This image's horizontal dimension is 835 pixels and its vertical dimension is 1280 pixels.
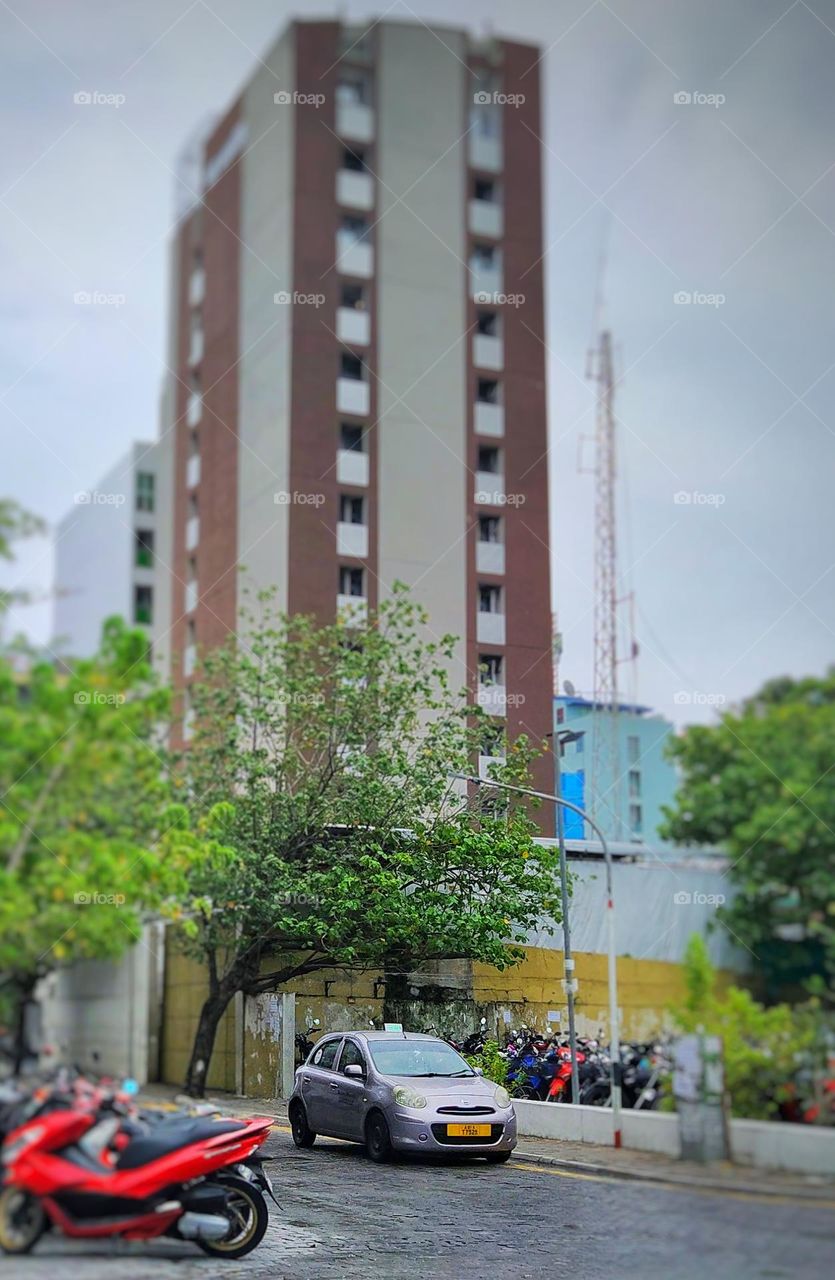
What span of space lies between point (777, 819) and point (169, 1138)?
2366 millimetres

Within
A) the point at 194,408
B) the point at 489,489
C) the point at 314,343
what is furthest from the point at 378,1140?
the point at 314,343

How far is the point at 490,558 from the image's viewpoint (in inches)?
307

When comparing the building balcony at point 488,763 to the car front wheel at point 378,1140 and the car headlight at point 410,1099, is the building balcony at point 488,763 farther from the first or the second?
the car front wheel at point 378,1140

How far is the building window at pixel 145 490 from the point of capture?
26.3 ft

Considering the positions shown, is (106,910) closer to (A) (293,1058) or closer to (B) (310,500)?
(A) (293,1058)

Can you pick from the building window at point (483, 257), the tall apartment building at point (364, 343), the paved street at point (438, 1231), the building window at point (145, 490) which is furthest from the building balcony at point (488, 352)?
the paved street at point (438, 1231)

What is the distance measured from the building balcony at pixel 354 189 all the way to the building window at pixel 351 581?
79.4 inches

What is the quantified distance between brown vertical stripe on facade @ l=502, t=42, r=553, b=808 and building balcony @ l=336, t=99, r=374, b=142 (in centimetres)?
83

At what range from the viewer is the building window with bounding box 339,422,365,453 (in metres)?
8.35

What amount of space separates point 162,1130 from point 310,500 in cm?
348

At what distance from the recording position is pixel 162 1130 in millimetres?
5805

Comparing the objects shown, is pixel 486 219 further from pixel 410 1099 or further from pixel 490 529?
pixel 410 1099

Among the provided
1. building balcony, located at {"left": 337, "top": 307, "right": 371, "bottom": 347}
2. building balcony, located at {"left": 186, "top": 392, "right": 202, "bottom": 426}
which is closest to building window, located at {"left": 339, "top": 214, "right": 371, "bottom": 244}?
building balcony, located at {"left": 337, "top": 307, "right": 371, "bottom": 347}

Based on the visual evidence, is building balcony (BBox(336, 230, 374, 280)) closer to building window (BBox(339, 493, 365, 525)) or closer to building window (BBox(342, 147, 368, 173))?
building window (BBox(342, 147, 368, 173))
